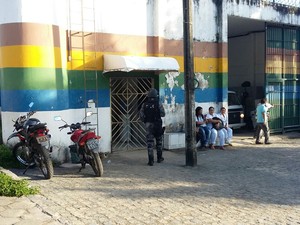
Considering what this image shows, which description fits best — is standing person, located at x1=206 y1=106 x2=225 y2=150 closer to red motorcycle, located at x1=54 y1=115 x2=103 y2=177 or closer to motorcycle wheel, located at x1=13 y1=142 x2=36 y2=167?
red motorcycle, located at x1=54 y1=115 x2=103 y2=177

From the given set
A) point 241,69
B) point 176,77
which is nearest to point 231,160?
point 176,77

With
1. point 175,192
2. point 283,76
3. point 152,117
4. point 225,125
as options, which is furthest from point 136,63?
point 283,76

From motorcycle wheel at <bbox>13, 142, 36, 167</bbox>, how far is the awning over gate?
9.28ft

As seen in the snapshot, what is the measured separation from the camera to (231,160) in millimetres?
9109

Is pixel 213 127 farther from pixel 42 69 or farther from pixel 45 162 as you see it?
pixel 45 162

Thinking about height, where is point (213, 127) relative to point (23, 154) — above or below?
above

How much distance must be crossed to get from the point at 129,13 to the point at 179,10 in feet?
6.06

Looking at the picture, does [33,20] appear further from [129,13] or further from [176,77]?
[176,77]

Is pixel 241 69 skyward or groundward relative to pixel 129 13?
groundward

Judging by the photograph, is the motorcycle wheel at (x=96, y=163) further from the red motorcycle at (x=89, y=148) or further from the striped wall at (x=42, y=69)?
the striped wall at (x=42, y=69)

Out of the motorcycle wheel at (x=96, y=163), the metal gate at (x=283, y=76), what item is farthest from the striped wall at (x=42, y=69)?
the metal gate at (x=283, y=76)

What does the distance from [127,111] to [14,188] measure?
5.22 metres

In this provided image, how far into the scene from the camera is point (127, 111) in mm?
10172

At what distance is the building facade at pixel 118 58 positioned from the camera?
787 cm
